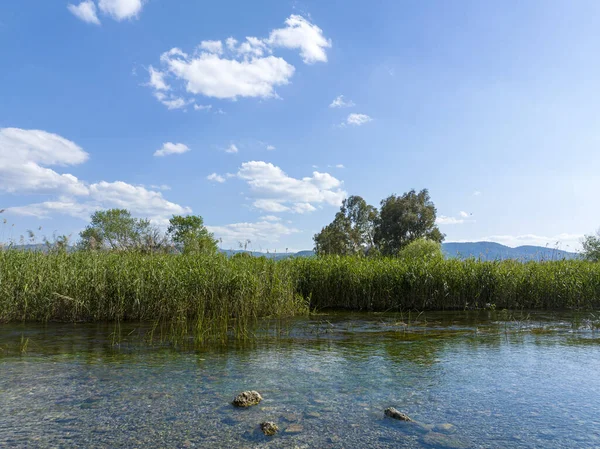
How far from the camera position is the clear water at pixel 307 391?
504 centimetres

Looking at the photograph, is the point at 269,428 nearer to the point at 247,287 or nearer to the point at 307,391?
the point at 307,391

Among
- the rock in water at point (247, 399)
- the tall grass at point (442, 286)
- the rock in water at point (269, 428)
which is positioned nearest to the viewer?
the rock in water at point (269, 428)

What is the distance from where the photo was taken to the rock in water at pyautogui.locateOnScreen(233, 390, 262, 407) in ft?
19.5

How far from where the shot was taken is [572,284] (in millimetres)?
19562

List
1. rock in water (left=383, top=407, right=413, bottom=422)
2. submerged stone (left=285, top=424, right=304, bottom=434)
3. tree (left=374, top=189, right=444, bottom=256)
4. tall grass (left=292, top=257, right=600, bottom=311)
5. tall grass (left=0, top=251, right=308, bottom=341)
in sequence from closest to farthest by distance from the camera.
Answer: submerged stone (left=285, top=424, right=304, bottom=434)
rock in water (left=383, top=407, right=413, bottom=422)
tall grass (left=0, top=251, right=308, bottom=341)
tall grass (left=292, top=257, right=600, bottom=311)
tree (left=374, top=189, right=444, bottom=256)

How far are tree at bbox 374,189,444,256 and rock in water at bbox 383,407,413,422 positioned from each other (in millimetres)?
54146

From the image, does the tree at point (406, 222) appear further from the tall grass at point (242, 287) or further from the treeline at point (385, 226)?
the tall grass at point (242, 287)

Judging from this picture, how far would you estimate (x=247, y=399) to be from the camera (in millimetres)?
6008

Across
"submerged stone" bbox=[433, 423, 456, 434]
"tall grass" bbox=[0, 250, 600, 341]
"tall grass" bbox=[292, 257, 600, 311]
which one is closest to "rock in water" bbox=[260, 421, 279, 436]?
"submerged stone" bbox=[433, 423, 456, 434]

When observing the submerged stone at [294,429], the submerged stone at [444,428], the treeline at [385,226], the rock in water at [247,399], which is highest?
the treeline at [385,226]

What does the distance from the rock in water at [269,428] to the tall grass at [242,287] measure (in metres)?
5.66

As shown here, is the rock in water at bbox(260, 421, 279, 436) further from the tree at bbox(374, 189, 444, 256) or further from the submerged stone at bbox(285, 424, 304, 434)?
the tree at bbox(374, 189, 444, 256)

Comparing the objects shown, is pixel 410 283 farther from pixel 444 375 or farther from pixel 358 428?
pixel 358 428

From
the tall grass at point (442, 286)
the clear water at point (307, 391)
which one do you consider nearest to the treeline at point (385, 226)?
the tall grass at point (442, 286)
